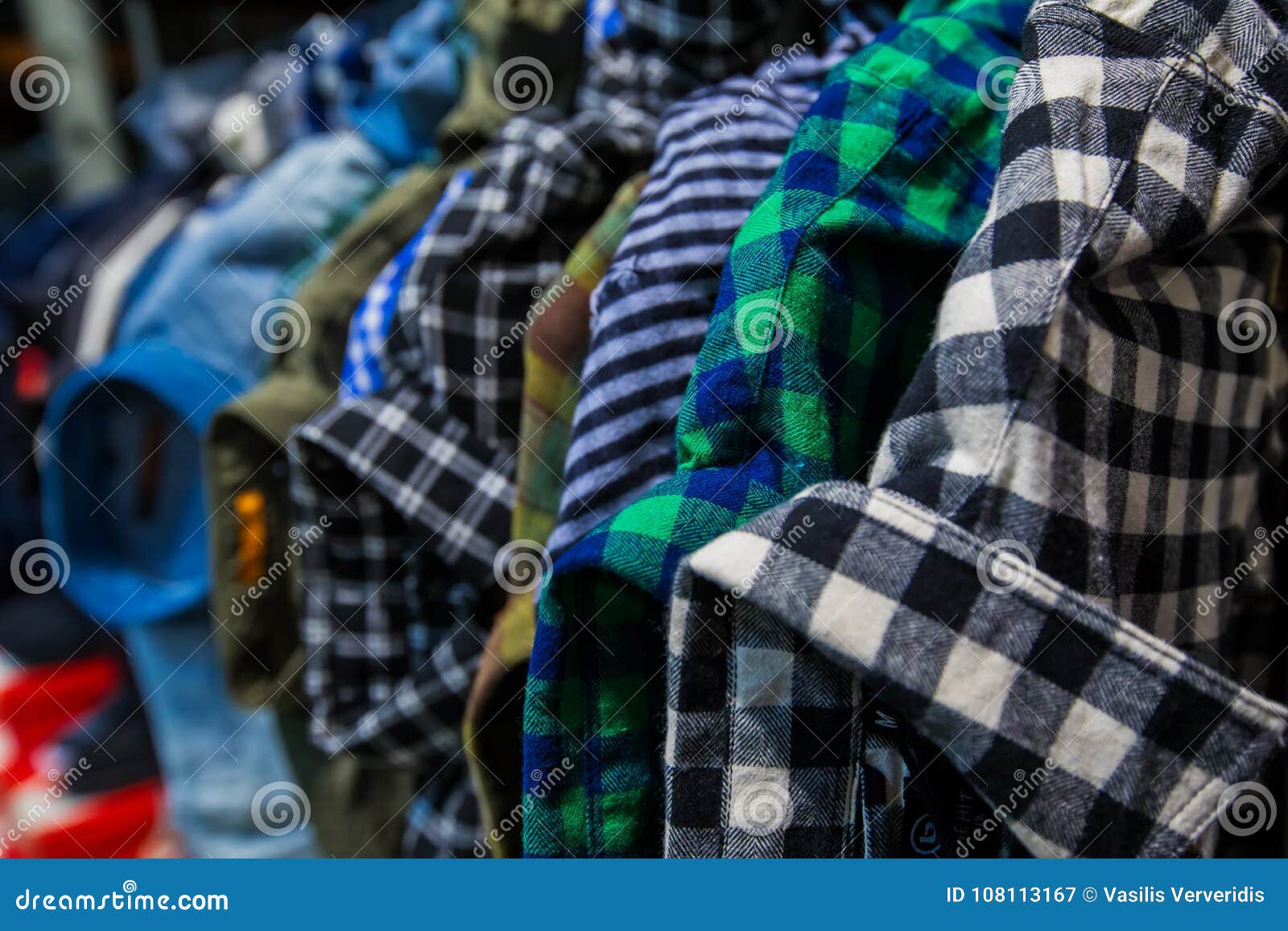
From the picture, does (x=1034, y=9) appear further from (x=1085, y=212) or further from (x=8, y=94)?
(x=8, y=94)

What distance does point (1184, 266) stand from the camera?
0.48 m

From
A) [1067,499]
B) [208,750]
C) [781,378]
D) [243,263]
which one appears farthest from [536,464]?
[208,750]

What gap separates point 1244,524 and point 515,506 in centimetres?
46

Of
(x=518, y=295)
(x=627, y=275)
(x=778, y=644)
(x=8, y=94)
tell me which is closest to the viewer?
(x=778, y=644)

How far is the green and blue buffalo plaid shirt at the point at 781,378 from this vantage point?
43cm

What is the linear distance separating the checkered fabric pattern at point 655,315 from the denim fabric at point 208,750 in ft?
1.92

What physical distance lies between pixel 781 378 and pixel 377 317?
394mm

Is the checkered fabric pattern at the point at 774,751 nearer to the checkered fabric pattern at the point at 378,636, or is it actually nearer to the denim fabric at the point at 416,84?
the checkered fabric pattern at the point at 378,636

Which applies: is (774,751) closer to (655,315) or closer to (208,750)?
(655,315)

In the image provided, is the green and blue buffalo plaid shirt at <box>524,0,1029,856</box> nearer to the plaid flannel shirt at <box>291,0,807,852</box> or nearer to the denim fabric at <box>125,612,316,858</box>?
the plaid flannel shirt at <box>291,0,807,852</box>

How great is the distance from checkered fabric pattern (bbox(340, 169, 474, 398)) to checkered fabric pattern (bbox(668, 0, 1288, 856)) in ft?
1.33

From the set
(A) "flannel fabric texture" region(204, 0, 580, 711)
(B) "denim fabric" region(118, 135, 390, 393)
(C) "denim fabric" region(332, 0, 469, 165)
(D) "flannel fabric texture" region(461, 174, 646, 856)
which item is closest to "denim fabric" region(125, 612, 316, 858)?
(A) "flannel fabric texture" region(204, 0, 580, 711)

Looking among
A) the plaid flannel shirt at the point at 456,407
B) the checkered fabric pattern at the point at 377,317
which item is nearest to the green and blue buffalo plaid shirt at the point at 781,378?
the plaid flannel shirt at the point at 456,407

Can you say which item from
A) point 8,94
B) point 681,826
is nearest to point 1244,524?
point 681,826
